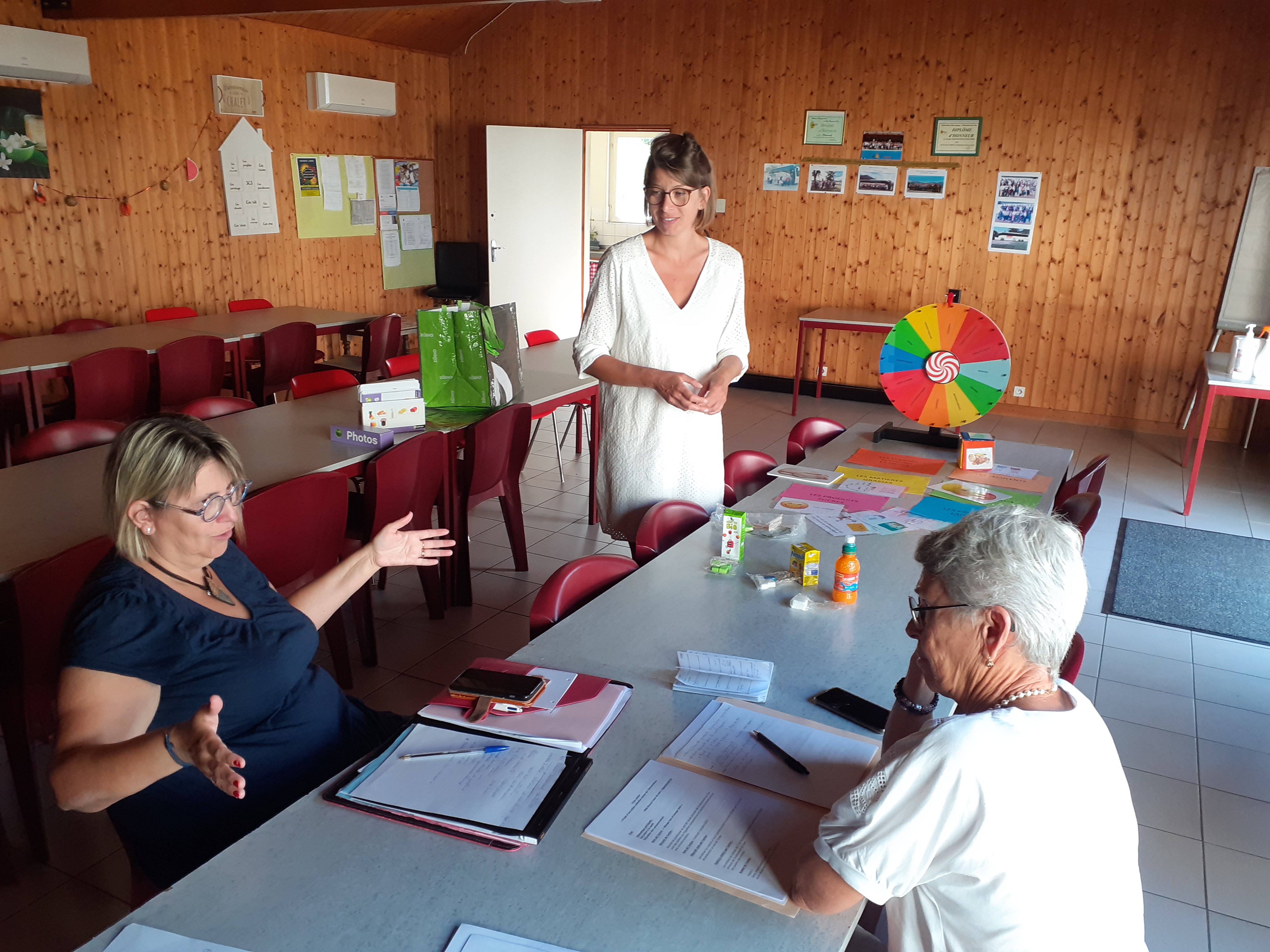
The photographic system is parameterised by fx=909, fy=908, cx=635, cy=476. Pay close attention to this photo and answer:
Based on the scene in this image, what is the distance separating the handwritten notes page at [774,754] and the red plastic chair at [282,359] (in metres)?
4.77

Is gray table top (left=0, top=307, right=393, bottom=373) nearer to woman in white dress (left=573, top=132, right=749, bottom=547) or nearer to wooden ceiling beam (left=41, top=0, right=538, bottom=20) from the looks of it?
wooden ceiling beam (left=41, top=0, right=538, bottom=20)

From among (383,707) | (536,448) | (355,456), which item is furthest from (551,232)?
(383,707)

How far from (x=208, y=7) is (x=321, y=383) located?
292 cm

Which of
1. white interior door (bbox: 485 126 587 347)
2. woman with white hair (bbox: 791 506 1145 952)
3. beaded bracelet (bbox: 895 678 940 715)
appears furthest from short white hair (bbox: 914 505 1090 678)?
white interior door (bbox: 485 126 587 347)

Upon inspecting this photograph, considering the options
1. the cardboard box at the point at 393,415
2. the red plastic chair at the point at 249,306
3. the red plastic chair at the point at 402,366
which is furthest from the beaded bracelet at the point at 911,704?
the red plastic chair at the point at 249,306

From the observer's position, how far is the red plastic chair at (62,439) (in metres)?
3.31

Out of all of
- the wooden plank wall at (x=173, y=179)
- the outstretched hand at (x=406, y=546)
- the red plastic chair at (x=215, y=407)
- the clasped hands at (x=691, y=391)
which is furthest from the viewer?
the wooden plank wall at (x=173, y=179)

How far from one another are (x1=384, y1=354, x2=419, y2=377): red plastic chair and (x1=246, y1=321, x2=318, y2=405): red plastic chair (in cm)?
112

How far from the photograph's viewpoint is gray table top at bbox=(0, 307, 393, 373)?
15.9 feet

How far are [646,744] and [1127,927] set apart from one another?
0.77m

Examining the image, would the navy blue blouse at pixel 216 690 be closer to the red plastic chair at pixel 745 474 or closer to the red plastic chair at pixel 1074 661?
the red plastic chair at pixel 1074 661

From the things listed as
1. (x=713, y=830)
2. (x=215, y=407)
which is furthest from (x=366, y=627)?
(x=713, y=830)

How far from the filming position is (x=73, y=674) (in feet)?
4.76

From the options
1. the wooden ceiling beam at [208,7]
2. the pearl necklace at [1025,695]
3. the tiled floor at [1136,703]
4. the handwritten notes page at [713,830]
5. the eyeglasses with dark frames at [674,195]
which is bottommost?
the tiled floor at [1136,703]
